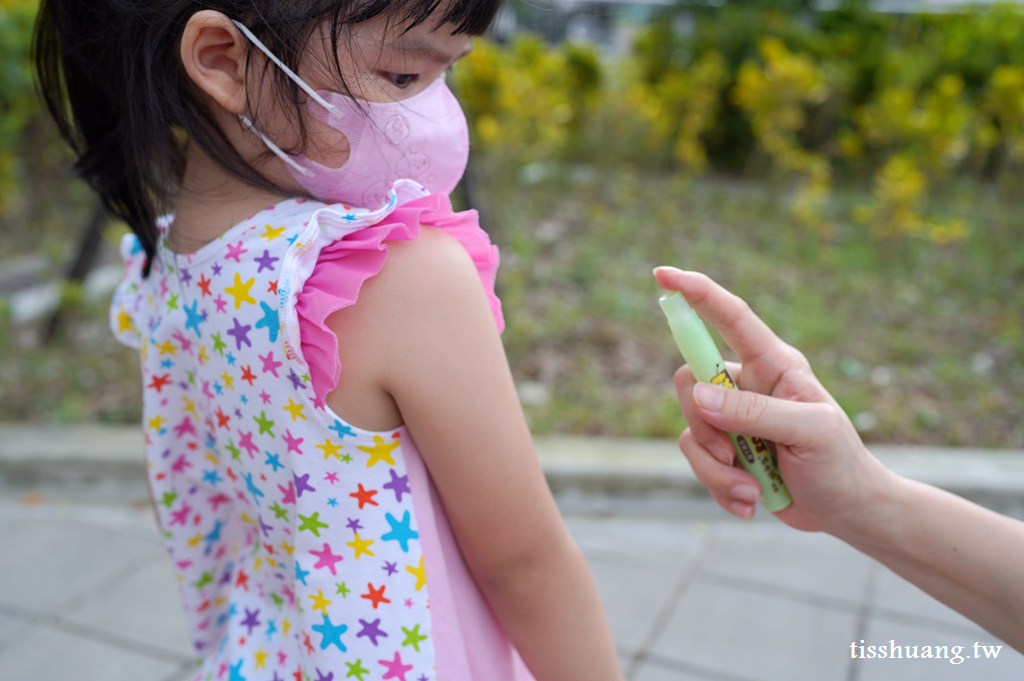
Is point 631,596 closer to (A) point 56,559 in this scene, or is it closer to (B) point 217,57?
(A) point 56,559

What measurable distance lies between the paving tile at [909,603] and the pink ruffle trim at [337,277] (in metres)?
2.00

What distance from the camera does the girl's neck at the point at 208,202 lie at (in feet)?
2.92

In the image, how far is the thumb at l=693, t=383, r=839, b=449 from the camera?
1012 mm

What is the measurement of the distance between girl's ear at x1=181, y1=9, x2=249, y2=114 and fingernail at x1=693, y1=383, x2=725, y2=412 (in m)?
0.63

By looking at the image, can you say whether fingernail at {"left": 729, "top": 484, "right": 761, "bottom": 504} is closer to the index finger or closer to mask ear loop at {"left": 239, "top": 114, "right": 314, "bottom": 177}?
the index finger

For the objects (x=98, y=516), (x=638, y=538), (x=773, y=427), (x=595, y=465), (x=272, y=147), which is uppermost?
(x=272, y=147)

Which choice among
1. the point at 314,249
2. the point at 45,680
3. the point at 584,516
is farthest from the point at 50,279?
the point at 314,249

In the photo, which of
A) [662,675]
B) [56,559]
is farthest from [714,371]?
[56,559]

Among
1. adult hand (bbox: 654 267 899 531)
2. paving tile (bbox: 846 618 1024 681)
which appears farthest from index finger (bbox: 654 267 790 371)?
paving tile (bbox: 846 618 1024 681)

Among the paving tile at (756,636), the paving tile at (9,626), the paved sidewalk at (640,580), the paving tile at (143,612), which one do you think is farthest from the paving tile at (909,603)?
the paving tile at (9,626)

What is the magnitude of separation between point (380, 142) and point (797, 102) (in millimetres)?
4924

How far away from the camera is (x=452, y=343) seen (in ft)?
2.62

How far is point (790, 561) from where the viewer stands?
2500 millimetres

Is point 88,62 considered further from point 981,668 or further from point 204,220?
point 981,668
